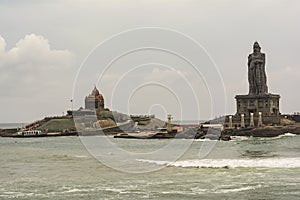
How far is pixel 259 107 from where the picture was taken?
143 metres

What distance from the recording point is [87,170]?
40.7m

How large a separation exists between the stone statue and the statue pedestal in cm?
301

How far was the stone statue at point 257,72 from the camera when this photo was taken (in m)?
146

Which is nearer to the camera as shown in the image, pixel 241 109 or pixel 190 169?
pixel 190 169

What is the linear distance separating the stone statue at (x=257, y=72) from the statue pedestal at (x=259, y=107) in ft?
9.86

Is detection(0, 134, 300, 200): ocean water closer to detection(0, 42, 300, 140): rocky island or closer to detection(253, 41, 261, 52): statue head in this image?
detection(0, 42, 300, 140): rocky island

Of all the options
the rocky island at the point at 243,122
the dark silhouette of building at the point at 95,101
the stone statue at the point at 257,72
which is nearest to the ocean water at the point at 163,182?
the rocky island at the point at 243,122

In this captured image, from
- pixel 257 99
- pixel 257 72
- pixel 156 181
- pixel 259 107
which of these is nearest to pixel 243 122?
pixel 259 107

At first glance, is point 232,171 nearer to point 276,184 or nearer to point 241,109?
point 276,184

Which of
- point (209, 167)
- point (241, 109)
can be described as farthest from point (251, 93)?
point (209, 167)

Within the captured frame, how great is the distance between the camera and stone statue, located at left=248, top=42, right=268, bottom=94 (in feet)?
479

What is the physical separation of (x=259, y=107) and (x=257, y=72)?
31.6ft

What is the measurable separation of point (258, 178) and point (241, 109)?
113 meters

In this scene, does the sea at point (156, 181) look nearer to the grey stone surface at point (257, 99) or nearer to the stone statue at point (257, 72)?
the grey stone surface at point (257, 99)
